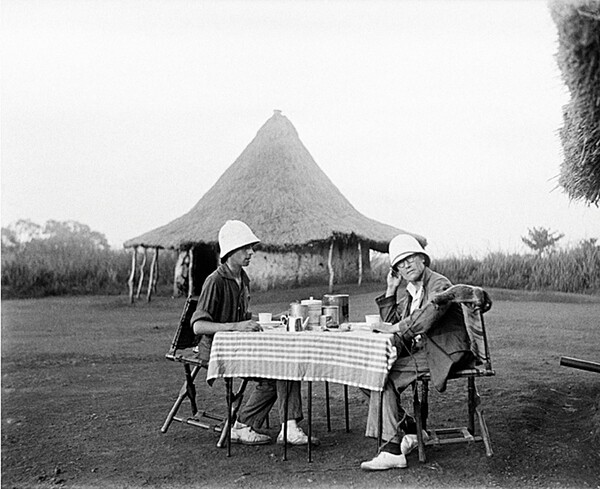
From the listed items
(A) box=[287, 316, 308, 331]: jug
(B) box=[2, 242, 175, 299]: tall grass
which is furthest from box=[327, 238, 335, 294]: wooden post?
(A) box=[287, 316, 308, 331]: jug

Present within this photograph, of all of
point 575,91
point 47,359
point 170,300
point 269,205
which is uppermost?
point 575,91

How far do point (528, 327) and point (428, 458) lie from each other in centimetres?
184

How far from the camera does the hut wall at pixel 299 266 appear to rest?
5441 millimetres

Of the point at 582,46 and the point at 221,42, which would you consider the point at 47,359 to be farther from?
the point at 582,46

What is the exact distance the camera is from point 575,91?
12.7 feet

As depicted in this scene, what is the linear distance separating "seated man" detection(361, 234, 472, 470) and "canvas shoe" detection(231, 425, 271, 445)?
633mm

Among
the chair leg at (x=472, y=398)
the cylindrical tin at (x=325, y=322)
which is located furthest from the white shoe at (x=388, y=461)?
the cylindrical tin at (x=325, y=322)

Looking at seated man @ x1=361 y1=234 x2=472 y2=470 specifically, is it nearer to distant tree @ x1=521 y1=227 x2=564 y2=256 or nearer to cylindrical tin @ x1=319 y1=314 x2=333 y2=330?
cylindrical tin @ x1=319 y1=314 x2=333 y2=330

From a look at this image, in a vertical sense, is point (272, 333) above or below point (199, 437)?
above

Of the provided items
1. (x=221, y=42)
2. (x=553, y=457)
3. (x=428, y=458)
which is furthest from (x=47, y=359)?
(x=553, y=457)

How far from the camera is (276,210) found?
18.3 feet

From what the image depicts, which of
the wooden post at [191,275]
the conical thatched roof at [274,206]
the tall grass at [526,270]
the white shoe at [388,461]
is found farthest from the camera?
the wooden post at [191,275]

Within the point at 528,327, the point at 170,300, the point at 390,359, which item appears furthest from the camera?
the point at 170,300

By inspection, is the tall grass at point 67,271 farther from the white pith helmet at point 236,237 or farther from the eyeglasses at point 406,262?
the eyeglasses at point 406,262
